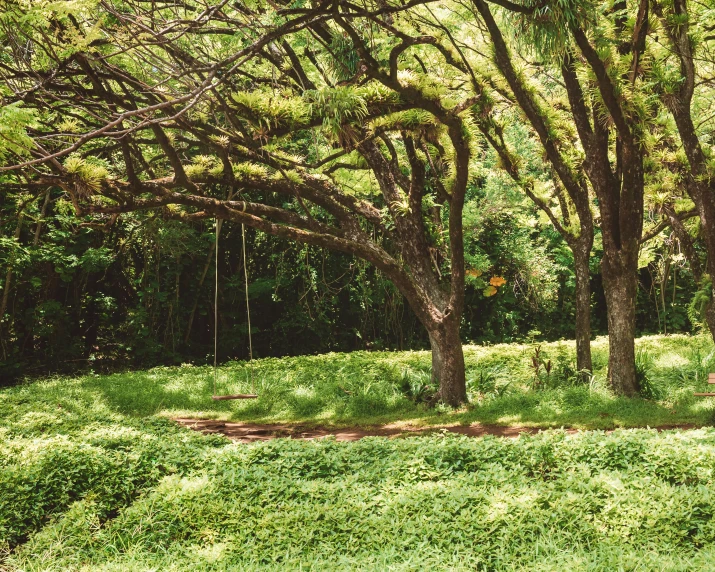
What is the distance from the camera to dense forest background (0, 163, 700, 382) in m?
13.6

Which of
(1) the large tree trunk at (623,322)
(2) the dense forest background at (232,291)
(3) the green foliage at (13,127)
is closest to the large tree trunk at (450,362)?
(1) the large tree trunk at (623,322)

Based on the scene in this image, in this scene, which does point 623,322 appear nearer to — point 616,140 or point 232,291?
point 616,140

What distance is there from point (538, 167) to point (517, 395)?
9.20m

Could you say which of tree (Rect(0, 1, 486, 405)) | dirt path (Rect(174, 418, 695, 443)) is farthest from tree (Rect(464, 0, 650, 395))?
dirt path (Rect(174, 418, 695, 443))

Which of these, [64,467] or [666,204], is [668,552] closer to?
[64,467]

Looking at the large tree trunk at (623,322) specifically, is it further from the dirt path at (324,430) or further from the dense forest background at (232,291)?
the dense forest background at (232,291)

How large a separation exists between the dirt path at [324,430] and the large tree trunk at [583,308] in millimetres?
2640

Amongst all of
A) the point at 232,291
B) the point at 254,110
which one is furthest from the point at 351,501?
the point at 232,291

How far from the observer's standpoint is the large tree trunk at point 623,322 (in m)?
8.49

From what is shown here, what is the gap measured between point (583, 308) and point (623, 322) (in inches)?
47.3

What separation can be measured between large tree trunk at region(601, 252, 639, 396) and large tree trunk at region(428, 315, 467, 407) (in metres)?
1.98

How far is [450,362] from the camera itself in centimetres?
888

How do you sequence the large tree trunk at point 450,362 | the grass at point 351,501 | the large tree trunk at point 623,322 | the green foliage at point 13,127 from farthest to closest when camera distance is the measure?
the large tree trunk at point 450,362 < the large tree trunk at point 623,322 < the green foliage at point 13,127 < the grass at point 351,501

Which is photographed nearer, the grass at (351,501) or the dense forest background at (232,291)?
the grass at (351,501)
